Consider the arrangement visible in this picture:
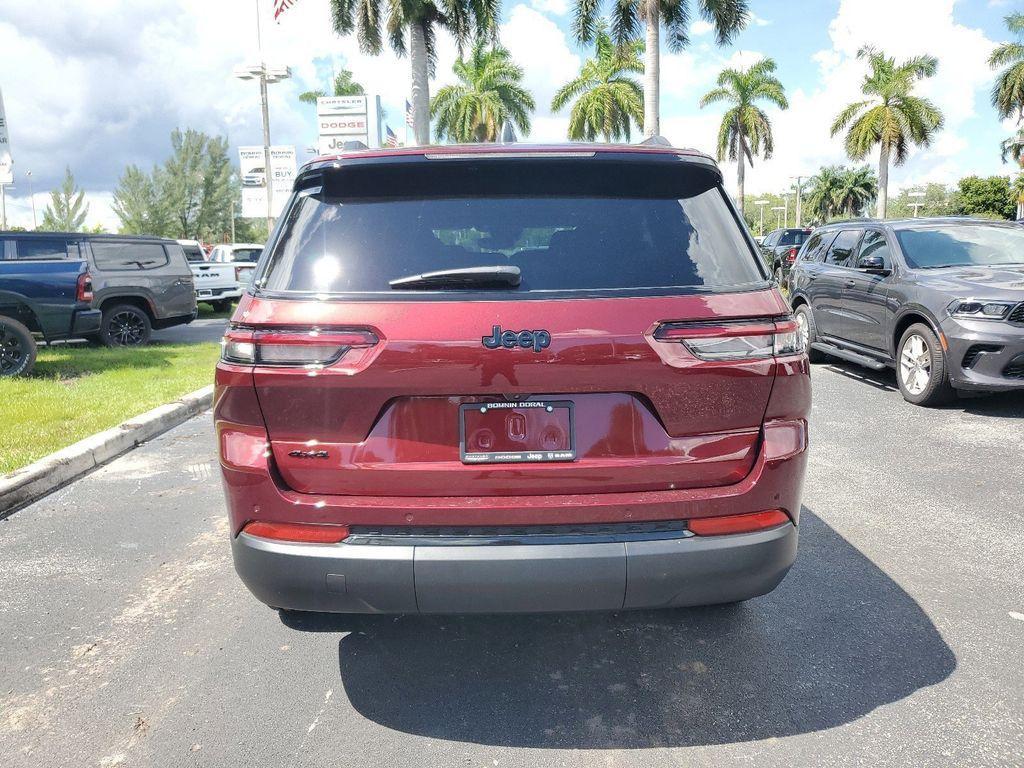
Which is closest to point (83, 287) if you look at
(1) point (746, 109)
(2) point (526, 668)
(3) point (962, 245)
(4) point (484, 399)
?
(2) point (526, 668)

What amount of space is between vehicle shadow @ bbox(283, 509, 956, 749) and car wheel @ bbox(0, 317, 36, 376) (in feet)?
25.4

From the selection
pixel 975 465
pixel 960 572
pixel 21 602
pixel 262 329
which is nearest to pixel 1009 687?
pixel 960 572

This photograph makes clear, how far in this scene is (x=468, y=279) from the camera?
94.7 inches

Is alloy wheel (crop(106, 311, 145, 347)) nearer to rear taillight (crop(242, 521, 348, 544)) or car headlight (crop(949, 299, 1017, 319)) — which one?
rear taillight (crop(242, 521, 348, 544))

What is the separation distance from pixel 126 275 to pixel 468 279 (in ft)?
38.1

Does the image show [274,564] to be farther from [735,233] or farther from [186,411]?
[186,411]

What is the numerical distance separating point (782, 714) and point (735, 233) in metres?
1.63

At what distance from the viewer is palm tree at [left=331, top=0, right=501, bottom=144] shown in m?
23.2

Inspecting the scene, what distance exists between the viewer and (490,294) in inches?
94.0

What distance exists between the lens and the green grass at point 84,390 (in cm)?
618

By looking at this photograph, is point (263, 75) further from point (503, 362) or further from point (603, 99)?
point (503, 362)

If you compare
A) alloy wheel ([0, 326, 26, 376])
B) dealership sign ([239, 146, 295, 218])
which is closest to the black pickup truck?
alloy wheel ([0, 326, 26, 376])

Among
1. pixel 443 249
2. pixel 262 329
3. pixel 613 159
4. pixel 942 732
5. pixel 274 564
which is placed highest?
pixel 613 159

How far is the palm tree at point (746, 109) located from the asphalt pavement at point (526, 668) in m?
44.0
